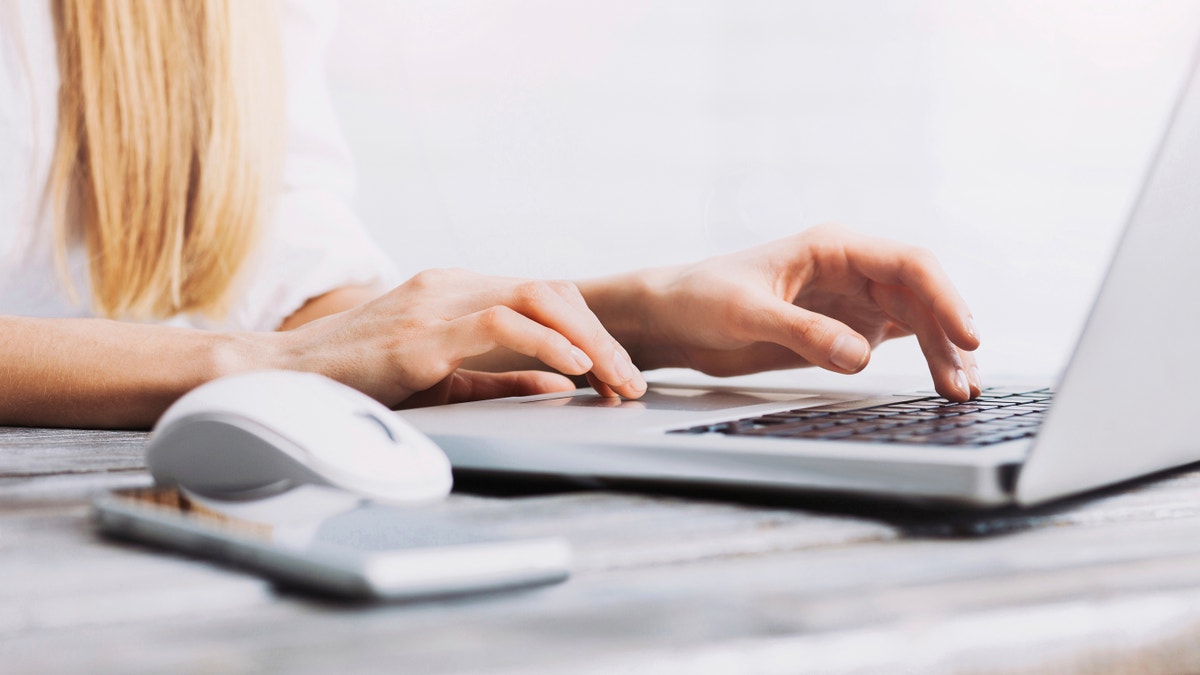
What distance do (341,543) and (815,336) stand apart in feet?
1.54

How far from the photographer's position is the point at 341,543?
0.32 meters

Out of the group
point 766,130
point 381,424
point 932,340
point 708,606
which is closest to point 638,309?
point 932,340

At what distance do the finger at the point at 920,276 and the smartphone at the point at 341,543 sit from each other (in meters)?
0.51

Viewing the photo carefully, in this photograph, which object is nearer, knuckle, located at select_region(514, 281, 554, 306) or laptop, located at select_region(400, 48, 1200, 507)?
laptop, located at select_region(400, 48, 1200, 507)

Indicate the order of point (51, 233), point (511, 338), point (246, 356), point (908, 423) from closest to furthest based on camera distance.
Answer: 1. point (908, 423)
2. point (511, 338)
3. point (246, 356)
4. point (51, 233)

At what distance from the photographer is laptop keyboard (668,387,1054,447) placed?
0.44 meters

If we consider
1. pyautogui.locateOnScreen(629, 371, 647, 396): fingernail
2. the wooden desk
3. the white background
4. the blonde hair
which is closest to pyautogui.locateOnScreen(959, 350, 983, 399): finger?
pyautogui.locateOnScreen(629, 371, 647, 396): fingernail

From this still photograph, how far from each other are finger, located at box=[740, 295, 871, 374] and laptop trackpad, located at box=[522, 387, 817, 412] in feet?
0.10

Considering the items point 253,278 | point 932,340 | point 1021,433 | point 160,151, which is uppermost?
point 1021,433

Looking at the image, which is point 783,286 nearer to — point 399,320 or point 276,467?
point 399,320

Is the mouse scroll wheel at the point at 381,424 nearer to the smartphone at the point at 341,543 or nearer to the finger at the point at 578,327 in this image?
the smartphone at the point at 341,543

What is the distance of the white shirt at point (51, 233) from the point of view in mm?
1382

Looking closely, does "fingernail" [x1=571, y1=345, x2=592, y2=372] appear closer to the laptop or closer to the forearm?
the laptop

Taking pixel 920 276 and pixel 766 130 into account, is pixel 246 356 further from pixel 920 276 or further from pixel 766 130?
pixel 766 130
